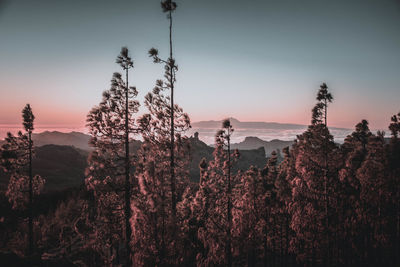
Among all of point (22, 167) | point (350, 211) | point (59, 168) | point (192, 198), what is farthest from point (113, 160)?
point (59, 168)

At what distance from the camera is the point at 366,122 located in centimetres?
3192

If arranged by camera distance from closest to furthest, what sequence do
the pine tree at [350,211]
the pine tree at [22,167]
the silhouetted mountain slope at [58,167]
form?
the pine tree at [350,211], the pine tree at [22,167], the silhouetted mountain slope at [58,167]

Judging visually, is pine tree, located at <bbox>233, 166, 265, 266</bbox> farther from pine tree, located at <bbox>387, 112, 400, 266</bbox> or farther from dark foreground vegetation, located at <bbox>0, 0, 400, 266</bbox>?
pine tree, located at <bbox>387, 112, 400, 266</bbox>

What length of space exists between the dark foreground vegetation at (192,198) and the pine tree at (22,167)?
0.10m

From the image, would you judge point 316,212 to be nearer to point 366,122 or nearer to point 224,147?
point 224,147

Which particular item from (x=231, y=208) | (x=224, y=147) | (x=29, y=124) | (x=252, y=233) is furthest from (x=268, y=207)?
(x=29, y=124)

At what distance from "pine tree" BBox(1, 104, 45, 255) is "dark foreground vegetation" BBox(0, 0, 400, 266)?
0.31 ft

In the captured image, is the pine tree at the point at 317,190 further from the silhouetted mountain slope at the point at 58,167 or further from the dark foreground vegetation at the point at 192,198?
the silhouetted mountain slope at the point at 58,167

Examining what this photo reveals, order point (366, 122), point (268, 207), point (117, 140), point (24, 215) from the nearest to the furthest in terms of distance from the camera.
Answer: point (117, 140)
point (268, 207)
point (366, 122)
point (24, 215)

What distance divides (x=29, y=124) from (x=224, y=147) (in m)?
20.3

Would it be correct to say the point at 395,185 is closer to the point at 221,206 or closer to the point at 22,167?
the point at 221,206

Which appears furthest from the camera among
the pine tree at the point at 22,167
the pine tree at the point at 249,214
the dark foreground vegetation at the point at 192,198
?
the pine tree at the point at 22,167

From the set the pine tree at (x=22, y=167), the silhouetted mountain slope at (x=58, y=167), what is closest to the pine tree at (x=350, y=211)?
the pine tree at (x=22, y=167)

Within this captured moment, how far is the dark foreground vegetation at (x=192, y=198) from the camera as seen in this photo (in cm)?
1077
